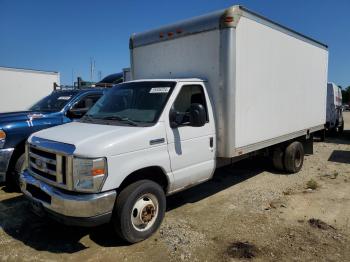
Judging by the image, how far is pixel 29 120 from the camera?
6.45 metres

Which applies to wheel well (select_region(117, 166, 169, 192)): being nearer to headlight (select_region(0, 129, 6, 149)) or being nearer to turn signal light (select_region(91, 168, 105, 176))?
turn signal light (select_region(91, 168, 105, 176))

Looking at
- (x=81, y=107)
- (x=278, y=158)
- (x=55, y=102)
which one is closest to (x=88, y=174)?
(x=81, y=107)

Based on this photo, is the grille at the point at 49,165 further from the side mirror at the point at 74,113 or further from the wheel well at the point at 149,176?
the side mirror at the point at 74,113

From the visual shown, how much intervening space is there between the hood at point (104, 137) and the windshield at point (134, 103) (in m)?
0.21

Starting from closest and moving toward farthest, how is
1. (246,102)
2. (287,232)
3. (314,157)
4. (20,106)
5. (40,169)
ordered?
1. (40,169)
2. (287,232)
3. (246,102)
4. (314,157)
5. (20,106)

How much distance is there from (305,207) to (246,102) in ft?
6.89

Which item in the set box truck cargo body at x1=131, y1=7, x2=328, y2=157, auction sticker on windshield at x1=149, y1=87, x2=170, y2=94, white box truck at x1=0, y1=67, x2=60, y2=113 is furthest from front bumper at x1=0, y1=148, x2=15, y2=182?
white box truck at x1=0, y1=67, x2=60, y2=113

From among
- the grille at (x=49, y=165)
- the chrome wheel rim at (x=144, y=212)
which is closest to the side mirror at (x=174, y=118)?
the chrome wheel rim at (x=144, y=212)

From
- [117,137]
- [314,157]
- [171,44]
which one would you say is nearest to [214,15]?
[171,44]

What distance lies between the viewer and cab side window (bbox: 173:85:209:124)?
4.68m

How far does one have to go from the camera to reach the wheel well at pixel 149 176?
4.14 m

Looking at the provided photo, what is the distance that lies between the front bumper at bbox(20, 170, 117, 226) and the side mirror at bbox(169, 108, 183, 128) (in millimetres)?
1260

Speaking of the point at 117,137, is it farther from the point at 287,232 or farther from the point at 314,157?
the point at 314,157

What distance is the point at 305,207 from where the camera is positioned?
561 centimetres
